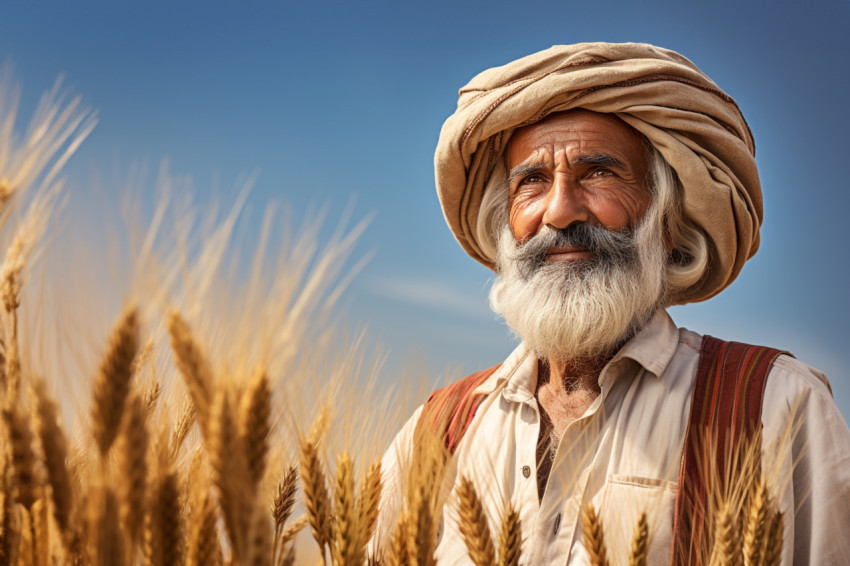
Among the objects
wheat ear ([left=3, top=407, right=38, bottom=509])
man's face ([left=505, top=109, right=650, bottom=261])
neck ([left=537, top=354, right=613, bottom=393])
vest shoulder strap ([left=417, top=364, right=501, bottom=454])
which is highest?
man's face ([left=505, top=109, right=650, bottom=261])

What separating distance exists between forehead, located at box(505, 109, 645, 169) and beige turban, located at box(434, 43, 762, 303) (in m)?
0.04

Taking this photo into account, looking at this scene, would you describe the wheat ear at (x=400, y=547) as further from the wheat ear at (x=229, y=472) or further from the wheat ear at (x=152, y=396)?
the wheat ear at (x=152, y=396)

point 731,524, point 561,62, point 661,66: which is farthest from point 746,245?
point 731,524

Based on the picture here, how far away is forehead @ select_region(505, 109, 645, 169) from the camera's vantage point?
7.89 ft

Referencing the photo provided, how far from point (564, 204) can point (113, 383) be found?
1861 mm

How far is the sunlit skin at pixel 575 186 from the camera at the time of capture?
7.68 ft

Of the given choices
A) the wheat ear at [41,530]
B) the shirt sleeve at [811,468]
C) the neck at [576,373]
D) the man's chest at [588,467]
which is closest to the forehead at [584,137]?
the neck at [576,373]

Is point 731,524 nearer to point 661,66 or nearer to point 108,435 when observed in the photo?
point 108,435

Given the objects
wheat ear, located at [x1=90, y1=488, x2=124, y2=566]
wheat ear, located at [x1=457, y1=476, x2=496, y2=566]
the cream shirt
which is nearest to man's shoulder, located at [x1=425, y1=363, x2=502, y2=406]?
the cream shirt

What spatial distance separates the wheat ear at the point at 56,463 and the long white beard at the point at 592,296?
176 centimetres

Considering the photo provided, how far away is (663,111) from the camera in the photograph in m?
2.36

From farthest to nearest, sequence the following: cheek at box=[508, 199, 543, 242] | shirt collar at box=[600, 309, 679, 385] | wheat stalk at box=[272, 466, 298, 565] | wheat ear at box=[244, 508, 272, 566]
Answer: cheek at box=[508, 199, 543, 242] → shirt collar at box=[600, 309, 679, 385] → wheat stalk at box=[272, 466, 298, 565] → wheat ear at box=[244, 508, 272, 566]

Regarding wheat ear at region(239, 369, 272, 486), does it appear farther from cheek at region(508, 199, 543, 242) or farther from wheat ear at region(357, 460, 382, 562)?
cheek at region(508, 199, 543, 242)

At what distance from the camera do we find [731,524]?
1129 millimetres
